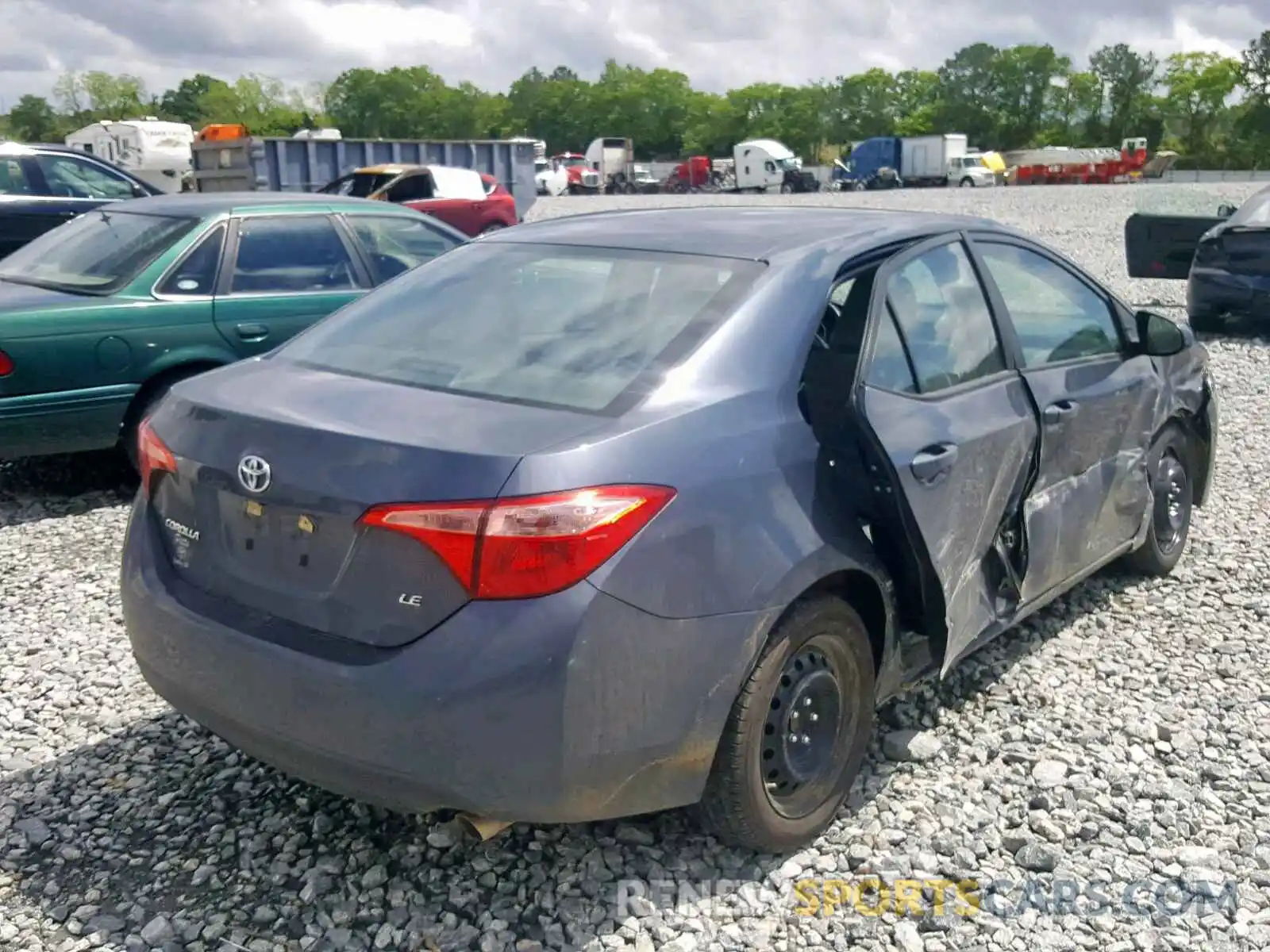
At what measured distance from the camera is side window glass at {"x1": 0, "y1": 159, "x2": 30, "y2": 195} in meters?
11.8

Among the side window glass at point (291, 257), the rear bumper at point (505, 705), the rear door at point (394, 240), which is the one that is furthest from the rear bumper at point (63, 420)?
the rear bumper at point (505, 705)

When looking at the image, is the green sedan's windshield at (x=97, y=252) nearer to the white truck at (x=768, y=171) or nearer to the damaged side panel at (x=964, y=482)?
the damaged side panel at (x=964, y=482)

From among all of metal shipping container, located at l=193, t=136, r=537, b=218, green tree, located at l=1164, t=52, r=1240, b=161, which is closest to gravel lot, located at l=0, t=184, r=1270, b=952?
metal shipping container, located at l=193, t=136, r=537, b=218

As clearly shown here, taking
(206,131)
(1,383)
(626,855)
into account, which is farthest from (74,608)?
(206,131)

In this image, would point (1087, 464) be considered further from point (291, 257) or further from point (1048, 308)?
point (291, 257)

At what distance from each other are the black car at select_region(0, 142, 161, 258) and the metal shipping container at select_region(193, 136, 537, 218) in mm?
10195

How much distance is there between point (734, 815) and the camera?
304 centimetres

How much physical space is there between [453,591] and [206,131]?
35.3 metres

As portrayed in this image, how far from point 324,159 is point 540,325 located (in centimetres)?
2150

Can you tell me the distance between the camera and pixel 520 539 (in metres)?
2.55

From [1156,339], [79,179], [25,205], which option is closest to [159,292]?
[1156,339]

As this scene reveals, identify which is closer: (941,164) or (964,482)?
(964,482)

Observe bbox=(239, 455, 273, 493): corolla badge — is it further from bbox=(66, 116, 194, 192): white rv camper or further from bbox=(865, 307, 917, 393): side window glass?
bbox=(66, 116, 194, 192): white rv camper

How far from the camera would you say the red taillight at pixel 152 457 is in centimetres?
312
